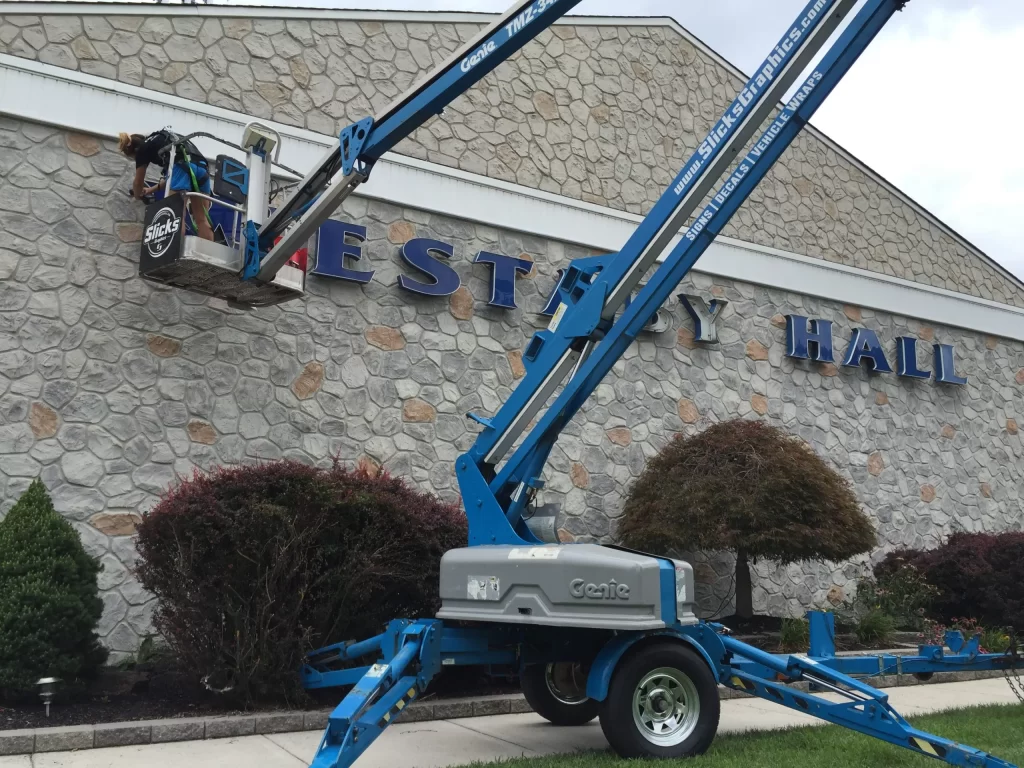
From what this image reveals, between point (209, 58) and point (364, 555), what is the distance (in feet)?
22.3

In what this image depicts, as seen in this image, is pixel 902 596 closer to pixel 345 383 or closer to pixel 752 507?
pixel 752 507

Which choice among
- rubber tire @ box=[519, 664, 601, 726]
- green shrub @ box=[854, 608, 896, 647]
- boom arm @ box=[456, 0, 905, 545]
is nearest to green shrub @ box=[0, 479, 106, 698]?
boom arm @ box=[456, 0, 905, 545]

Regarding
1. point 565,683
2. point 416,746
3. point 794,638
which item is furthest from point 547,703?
point 794,638

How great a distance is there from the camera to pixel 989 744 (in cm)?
723

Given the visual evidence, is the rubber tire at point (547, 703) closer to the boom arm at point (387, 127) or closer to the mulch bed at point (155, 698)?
the mulch bed at point (155, 698)

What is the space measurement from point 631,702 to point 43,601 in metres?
4.76

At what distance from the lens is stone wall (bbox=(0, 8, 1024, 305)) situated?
1130 cm

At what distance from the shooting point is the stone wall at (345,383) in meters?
10.1

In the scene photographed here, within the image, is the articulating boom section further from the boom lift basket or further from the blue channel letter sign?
the blue channel letter sign

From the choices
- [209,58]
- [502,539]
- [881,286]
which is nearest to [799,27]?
[502,539]

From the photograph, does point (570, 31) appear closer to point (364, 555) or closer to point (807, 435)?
point (807, 435)

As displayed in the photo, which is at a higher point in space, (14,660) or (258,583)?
(258,583)

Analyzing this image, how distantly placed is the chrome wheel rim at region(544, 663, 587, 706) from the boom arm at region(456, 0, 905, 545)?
46.3 inches

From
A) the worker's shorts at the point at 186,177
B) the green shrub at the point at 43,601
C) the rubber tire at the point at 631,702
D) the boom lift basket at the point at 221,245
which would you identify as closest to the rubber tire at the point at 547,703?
the rubber tire at the point at 631,702
